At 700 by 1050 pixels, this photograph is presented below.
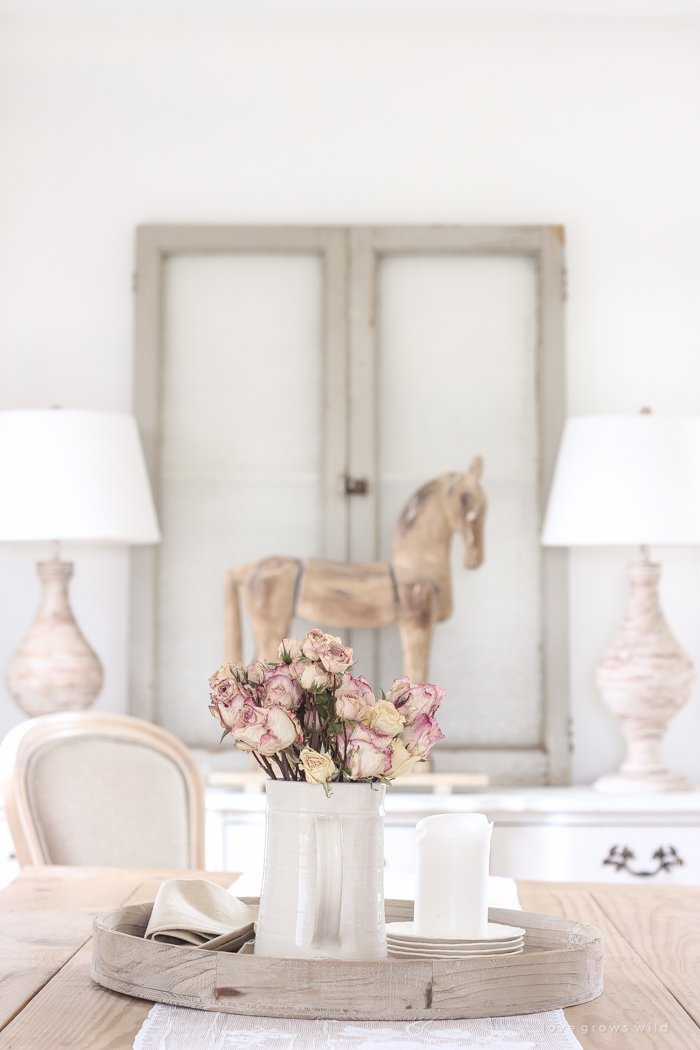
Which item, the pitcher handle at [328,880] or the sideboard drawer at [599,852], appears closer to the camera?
the pitcher handle at [328,880]

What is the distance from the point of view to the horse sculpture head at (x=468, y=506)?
252cm

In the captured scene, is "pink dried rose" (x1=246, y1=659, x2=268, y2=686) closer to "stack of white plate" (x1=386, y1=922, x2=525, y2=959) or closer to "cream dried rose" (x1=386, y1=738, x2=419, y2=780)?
"cream dried rose" (x1=386, y1=738, x2=419, y2=780)

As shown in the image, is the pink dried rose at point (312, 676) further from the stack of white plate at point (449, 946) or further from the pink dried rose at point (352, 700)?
the stack of white plate at point (449, 946)

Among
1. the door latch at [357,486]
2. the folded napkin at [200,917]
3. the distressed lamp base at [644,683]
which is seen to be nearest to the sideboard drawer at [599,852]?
the distressed lamp base at [644,683]

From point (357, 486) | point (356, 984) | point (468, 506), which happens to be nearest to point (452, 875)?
point (356, 984)

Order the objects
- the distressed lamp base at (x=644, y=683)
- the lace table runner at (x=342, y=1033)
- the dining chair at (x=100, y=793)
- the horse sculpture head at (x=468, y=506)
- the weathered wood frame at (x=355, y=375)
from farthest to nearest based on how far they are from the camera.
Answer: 1. the weathered wood frame at (x=355, y=375)
2. the horse sculpture head at (x=468, y=506)
3. the distressed lamp base at (x=644, y=683)
4. the dining chair at (x=100, y=793)
5. the lace table runner at (x=342, y=1033)

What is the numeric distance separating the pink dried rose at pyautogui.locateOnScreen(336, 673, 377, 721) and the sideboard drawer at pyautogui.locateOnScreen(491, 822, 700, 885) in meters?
1.47

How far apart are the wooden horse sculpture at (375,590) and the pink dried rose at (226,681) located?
1484mm

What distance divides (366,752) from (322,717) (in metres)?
0.05

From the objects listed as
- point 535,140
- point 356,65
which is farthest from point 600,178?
point 356,65

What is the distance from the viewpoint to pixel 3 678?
100 inches

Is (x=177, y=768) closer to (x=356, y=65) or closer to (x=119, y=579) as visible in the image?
(x=119, y=579)

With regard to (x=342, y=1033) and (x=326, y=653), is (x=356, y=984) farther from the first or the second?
(x=326, y=653)

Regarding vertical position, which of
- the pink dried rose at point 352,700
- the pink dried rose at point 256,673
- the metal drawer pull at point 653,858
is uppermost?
the pink dried rose at point 256,673
